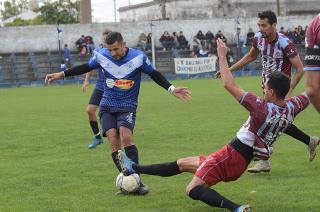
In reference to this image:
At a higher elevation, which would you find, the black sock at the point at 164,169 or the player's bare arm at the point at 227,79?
the player's bare arm at the point at 227,79

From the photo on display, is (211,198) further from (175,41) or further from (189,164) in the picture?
(175,41)

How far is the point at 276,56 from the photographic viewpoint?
8.54 metres

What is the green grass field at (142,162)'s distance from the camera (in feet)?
21.7

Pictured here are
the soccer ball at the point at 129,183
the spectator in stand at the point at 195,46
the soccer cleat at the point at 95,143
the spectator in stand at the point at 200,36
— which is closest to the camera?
the soccer ball at the point at 129,183

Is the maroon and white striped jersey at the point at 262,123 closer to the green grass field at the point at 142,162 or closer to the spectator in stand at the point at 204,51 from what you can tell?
the green grass field at the point at 142,162

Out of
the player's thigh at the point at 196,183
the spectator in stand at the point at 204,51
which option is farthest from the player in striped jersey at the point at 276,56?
the spectator in stand at the point at 204,51

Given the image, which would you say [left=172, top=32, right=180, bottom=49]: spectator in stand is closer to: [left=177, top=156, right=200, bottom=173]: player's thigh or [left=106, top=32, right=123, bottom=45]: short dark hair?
[left=106, top=32, right=123, bottom=45]: short dark hair

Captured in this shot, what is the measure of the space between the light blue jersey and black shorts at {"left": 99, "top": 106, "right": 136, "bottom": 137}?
64 mm

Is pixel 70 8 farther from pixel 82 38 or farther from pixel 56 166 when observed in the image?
pixel 56 166

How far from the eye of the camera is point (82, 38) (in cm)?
3541

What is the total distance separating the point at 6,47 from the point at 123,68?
30282 mm

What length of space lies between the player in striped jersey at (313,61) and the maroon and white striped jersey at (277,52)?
22 cm

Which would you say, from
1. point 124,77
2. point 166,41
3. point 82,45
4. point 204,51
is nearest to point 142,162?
point 124,77

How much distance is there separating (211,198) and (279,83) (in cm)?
121
